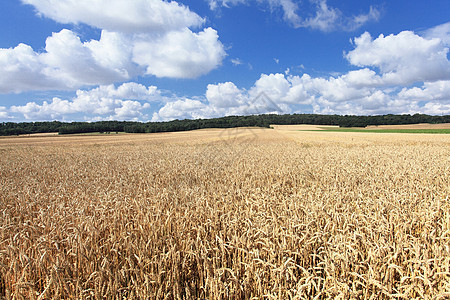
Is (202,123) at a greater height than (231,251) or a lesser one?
greater

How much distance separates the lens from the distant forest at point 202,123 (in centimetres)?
8124

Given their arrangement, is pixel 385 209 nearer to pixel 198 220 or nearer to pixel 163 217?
pixel 198 220

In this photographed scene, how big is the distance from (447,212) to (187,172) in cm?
700

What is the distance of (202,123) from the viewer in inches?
3900

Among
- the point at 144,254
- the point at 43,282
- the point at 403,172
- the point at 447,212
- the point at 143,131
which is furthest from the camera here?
the point at 143,131

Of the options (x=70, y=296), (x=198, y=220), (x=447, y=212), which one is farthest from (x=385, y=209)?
(x=70, y=296)

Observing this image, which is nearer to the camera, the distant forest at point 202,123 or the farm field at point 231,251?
the farm field at point 231,251

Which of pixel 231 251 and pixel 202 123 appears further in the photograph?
pixel 202 123

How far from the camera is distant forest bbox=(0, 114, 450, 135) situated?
267ft

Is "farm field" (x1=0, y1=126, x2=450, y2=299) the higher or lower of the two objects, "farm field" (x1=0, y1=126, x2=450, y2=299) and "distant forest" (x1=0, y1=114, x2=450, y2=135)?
the lower

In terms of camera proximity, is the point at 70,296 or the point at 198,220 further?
the point at 198,220

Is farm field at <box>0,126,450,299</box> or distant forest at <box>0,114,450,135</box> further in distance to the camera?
distant forest at <box>0,114,450,135</box>

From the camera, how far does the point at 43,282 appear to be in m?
2.48

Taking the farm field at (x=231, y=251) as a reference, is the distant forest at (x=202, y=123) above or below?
above
